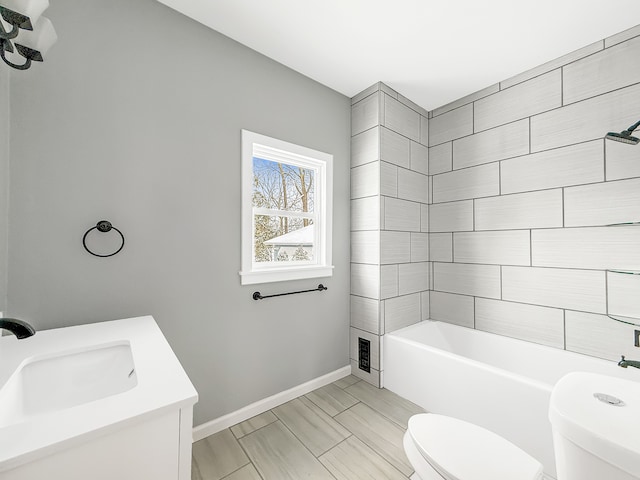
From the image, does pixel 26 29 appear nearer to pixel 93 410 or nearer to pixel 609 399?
pixel 93 410

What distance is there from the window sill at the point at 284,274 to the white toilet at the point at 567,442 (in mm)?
1220

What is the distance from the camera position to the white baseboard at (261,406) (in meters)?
1.77

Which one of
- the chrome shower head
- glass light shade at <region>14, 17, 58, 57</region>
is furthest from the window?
the chrome shower head

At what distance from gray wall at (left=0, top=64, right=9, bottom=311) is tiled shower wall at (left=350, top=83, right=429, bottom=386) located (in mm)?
2167

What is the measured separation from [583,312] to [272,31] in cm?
281

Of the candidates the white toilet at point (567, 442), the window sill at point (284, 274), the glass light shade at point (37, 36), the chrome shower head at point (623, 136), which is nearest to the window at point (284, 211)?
the window sill at point (284, 274)

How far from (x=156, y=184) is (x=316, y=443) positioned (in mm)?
1806

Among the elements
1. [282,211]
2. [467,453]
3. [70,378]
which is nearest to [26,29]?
[70,378]

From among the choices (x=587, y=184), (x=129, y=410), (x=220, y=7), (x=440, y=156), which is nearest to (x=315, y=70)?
(x=220, y=7)

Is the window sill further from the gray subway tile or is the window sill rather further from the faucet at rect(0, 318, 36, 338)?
the gray subway tile

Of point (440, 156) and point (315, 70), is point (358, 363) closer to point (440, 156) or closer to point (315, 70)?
point (440, 156)

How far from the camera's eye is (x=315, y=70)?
7.37 ft

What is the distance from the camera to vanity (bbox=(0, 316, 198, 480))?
59 cm

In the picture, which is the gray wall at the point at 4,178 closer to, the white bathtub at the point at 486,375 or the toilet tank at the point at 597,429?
the toilet tank at the point at 597,429
